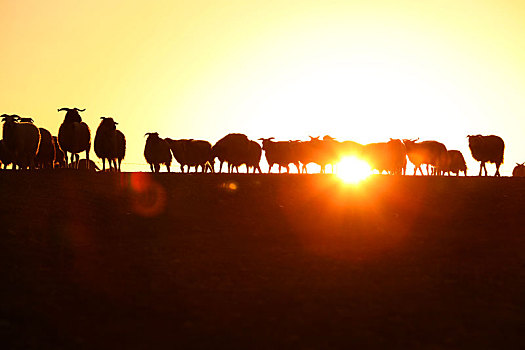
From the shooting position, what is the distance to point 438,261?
14148 mm

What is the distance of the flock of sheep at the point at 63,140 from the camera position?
1015 inches

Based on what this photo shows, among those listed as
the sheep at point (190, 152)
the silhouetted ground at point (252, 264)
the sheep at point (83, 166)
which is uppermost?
the sheep at point (190, 152)

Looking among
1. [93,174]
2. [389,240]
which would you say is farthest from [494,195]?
[93,174]

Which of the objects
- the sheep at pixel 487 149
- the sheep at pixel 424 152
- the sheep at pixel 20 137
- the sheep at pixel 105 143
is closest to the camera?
the sheep at pixel 20 137

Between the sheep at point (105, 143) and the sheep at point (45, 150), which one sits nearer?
the sheep at point (105, 143)

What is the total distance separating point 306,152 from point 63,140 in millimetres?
16864

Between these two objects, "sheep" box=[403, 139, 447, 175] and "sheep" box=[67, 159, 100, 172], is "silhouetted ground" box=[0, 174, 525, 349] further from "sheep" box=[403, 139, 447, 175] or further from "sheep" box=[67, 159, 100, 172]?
"sheep" box=[403, 139, 447, 175]

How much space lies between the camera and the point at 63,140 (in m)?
28.7

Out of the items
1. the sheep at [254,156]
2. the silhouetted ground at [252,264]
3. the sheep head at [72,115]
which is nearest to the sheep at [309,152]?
the sheep at [254,156]

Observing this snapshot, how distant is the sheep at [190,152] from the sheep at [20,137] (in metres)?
13.7

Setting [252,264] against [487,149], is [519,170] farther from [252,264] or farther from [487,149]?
[252,264]

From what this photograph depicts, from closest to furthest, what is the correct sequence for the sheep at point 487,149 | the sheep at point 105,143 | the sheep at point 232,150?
the sheep at point 105,143 → the sheep at point 487,149 → the sheep at point 232,150

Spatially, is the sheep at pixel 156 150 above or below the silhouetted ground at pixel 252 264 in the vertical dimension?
above

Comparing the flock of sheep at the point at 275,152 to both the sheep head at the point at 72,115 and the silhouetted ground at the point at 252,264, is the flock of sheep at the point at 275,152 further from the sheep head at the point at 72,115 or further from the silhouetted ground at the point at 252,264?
the silhouetted ground at the point at 252,264
